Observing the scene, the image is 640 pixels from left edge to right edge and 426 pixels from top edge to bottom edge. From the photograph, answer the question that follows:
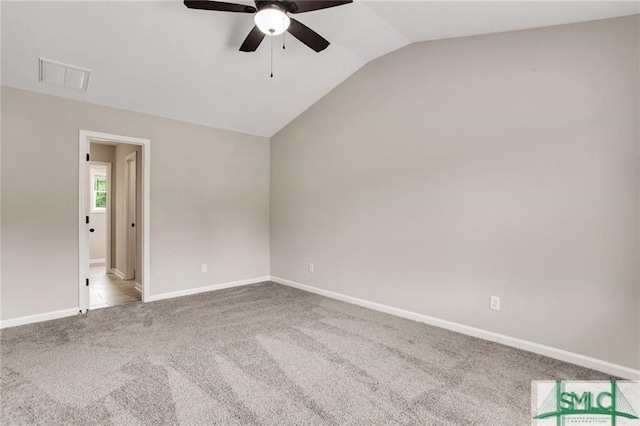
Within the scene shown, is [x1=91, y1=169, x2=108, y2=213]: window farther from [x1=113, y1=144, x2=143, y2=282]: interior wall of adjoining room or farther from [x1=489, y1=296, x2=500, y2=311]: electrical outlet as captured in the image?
[x1=489, y1=296, x2=500, y2=311]: electrical outlet

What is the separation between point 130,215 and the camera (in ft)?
18.0

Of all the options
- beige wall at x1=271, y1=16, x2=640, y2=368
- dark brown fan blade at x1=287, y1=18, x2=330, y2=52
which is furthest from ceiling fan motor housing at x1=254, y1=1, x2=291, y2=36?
beige wall at x1=271, y1=16, x2=640, y2=368

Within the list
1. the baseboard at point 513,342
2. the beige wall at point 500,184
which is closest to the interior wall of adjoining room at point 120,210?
the beige wall at point 500,184

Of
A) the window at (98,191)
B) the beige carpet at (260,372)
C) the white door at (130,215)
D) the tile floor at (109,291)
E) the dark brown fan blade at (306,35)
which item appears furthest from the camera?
the window at (98,191)

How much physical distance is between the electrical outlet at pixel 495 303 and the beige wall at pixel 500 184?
0.05 m

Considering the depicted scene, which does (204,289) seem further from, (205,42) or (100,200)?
(100,200)

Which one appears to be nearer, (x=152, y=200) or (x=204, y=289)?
(x=152, y=200)

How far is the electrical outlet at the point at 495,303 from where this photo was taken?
3021 millimetres

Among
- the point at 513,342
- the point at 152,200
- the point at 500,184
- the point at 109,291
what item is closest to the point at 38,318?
the point at 109,291

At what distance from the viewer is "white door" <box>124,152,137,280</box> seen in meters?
5.30

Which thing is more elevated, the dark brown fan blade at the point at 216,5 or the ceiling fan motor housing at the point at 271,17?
the dark brown fan blade at the point at 216,5

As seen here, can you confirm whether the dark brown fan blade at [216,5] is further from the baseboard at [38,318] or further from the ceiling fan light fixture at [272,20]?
the baseboard at [38,318]

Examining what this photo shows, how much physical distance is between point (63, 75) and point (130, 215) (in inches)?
108

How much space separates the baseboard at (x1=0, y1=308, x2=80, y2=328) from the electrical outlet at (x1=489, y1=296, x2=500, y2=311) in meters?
4.42
